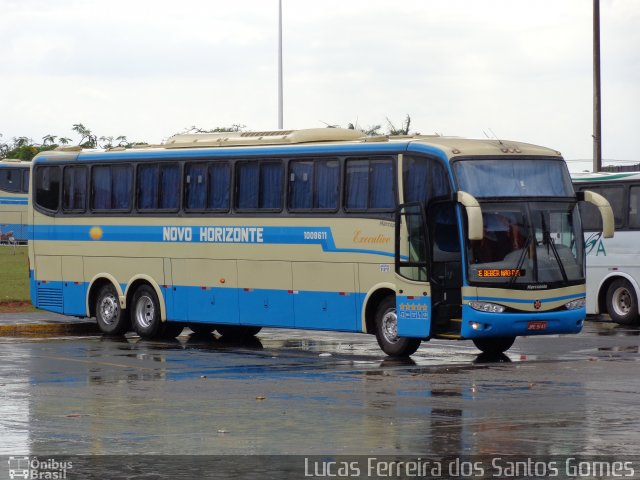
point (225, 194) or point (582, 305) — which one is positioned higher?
point (225, 194)

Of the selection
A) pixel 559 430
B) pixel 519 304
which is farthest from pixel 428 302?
pixel 559 430

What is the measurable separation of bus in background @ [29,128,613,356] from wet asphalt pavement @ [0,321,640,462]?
80cm

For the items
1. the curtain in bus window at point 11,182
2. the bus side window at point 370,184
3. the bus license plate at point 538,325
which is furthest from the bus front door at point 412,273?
the curtain in bus window at point 11,182

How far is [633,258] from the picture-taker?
31.2 m

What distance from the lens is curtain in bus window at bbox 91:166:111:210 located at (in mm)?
28328

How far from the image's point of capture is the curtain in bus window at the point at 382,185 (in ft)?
76.0

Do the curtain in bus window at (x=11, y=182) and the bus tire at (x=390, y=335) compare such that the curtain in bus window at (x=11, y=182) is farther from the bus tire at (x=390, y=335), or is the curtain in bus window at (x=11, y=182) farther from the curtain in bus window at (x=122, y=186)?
the bus tire at (x=390, y=335)

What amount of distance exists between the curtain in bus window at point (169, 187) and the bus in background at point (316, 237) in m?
0.03

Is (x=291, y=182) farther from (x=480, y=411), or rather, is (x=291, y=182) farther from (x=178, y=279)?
(x=480, y=411)

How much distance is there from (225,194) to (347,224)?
10.6ft

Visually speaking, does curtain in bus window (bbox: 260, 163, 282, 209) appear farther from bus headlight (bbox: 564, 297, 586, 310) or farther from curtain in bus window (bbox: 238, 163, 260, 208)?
bus headlight (bbox: 564, 297, 586, 310)

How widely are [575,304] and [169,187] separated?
27.0 feet

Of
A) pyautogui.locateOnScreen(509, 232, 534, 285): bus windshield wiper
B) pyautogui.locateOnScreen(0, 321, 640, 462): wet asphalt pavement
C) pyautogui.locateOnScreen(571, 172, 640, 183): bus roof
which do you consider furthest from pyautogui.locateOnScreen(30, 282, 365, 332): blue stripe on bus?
pyautogui.locateOnScreen(571, 172, 640, 183): bus roof

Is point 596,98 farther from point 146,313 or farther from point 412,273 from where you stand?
point 412,273
